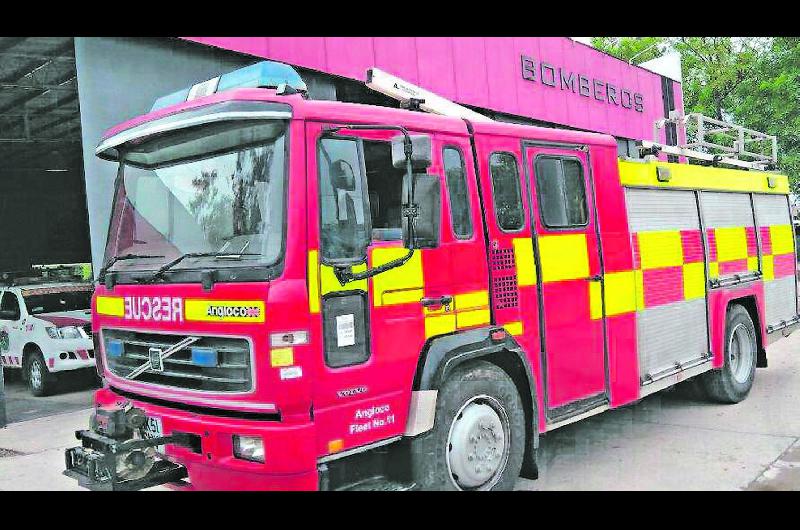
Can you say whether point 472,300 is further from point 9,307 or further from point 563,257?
point 9,307

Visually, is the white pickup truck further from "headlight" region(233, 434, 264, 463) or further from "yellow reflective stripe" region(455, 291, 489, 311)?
"yellow reflective stripe" region(455, 291, 489, 311)

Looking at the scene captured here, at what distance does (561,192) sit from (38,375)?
8638 millimetres

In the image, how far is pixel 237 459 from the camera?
3.49 metres

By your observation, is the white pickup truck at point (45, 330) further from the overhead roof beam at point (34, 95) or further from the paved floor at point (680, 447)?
the paved floor at point (680, 447)

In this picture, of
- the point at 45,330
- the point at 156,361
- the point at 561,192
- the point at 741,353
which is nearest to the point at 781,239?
the point at 741,353

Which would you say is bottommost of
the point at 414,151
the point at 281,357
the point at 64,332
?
the point at 64,332

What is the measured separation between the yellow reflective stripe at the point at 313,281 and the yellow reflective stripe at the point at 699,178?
3318mm

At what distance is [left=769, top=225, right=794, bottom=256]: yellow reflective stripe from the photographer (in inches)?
327

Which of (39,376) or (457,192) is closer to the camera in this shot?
(457,192)

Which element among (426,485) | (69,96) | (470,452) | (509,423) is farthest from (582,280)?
(69,96)

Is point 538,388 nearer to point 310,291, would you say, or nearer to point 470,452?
point 470,452

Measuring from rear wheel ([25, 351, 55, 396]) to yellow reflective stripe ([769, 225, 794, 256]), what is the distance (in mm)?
10219

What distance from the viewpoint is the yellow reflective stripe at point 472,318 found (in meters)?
4.30

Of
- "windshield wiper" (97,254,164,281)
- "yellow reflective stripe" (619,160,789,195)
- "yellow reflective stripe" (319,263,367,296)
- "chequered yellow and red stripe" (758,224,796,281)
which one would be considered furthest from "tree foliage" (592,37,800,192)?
"windshield wiper" (97,254,164,281)
